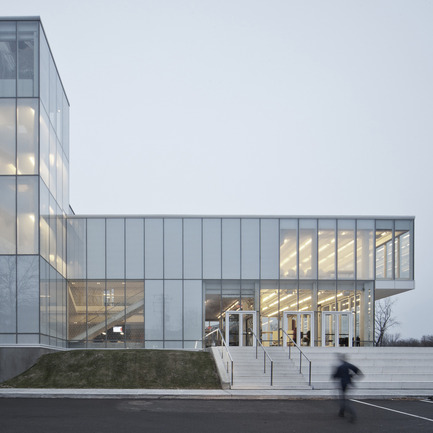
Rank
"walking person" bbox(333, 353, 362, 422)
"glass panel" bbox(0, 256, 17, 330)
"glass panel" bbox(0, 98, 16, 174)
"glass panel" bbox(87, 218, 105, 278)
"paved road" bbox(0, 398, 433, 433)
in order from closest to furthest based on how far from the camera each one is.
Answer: "paved road" bbox(0, 398, 433, 433) < "walking person" bbox(333, 353, 362, 422) < "glass panel" bbox(0, 256, 17, 330) < "glass panel" bbox(0, 98, 16, 174) < "glass panel" bbox(87, 218, 105, 278)

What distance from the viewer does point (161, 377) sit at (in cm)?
2136

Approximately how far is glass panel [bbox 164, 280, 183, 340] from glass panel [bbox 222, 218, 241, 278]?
9.87 ft

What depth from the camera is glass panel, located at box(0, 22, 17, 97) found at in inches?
1008

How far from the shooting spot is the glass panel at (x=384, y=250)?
3309cm

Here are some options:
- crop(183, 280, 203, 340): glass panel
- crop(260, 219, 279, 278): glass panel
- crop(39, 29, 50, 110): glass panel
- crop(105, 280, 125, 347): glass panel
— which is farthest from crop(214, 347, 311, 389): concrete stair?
crop(39, 29, 50, 110): glass panel

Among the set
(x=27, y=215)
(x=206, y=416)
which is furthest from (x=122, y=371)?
(x=206, y=416)

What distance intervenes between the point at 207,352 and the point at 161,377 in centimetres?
403

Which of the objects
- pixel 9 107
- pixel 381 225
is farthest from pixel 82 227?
pixel 381 225

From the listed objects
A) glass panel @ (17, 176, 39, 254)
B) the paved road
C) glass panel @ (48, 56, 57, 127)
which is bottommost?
the paved road

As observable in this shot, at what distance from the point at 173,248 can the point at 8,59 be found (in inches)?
547

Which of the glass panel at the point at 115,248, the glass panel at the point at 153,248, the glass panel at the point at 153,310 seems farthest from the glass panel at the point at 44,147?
the glass panel at the point at 153,310

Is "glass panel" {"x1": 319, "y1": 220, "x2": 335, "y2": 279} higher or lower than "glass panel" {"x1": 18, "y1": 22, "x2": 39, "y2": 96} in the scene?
lower

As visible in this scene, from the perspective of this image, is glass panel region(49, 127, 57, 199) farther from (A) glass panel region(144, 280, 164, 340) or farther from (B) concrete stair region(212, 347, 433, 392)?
(B) concrete stair region(212, 347, 433, 392)

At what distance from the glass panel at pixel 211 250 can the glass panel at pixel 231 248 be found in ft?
1.01
